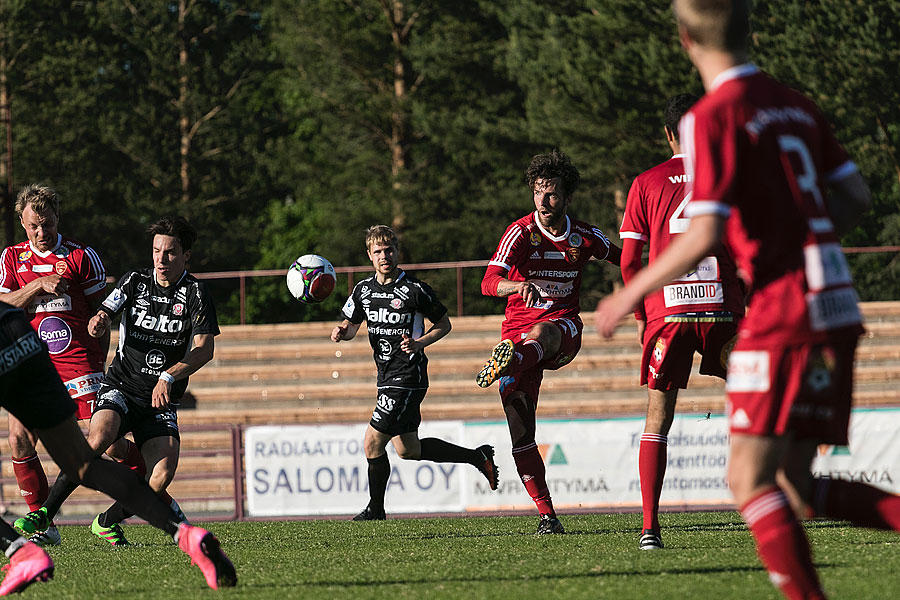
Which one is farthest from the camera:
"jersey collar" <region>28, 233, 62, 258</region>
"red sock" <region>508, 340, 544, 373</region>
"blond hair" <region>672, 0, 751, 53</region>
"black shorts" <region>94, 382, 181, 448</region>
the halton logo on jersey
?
"jersey collar" <region>28, 233, 62, 258</region>

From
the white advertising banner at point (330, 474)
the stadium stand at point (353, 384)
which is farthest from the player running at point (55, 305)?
the stadium stand at point (353, 384)

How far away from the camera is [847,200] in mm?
3992

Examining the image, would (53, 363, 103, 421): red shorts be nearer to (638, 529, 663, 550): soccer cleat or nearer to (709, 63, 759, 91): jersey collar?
(638, 529, 663, 550): soccer cleat

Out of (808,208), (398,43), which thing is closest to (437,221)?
(398,43)

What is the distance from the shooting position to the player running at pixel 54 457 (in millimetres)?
4867

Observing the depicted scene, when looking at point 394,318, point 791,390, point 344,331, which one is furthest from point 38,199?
→ point 791,390

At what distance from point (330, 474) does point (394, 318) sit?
368 centimetres

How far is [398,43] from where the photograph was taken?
3319 cm

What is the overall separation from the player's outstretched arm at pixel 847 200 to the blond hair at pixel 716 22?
0.58 meters

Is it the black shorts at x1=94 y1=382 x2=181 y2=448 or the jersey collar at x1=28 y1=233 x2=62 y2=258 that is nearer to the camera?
the black shorts at x1=94 y1=382 x2=181 y2=448

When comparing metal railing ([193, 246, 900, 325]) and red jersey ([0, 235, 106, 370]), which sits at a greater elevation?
metal railing ([193, 246, 900, 325])

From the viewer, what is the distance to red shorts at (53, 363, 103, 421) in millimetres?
8398

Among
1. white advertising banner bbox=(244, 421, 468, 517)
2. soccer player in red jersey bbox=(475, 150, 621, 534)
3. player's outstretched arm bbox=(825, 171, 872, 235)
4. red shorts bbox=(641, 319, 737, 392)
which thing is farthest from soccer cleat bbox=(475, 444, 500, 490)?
player's outstretched arm bbox=(825, 171, 872, 235)

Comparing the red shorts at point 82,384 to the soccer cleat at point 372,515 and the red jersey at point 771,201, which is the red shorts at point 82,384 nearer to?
the soccer cleat at point 372,515
